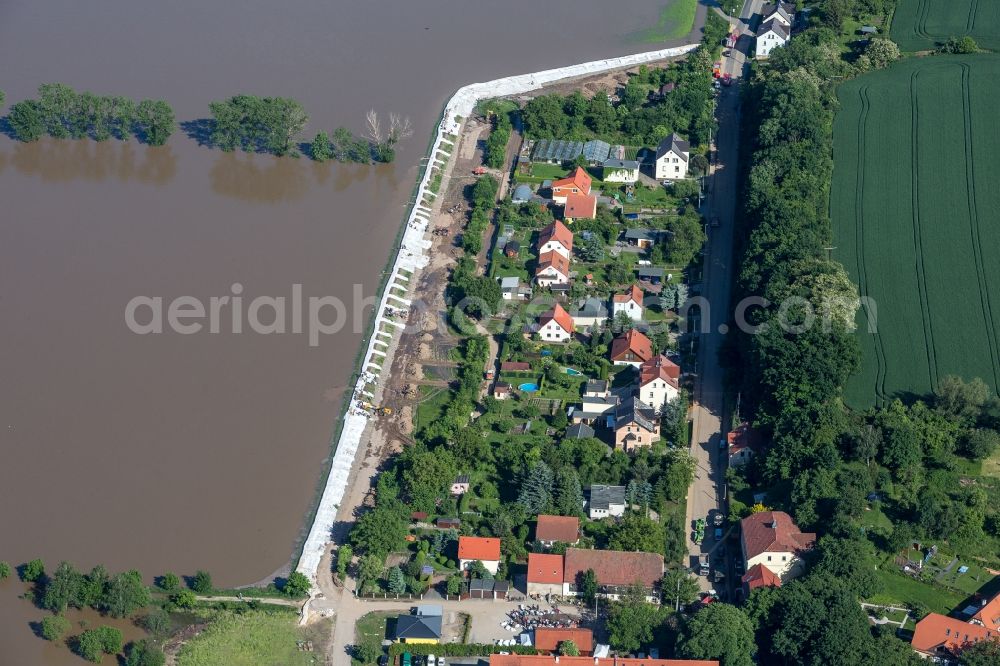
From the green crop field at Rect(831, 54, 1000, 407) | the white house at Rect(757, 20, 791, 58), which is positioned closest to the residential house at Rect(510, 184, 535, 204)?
the green crop field at Rect(831, 54, 1000, 407)

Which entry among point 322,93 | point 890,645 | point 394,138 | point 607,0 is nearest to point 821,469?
point 890,645


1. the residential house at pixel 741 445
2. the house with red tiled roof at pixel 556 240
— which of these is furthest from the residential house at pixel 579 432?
the house with red tiled roof at pixel 556 240

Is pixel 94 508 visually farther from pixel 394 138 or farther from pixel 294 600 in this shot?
pixel 394 138

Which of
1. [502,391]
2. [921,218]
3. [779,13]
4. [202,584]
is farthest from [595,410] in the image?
[779,13]

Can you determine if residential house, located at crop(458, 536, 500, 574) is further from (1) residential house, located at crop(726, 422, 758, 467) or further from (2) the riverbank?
(1) residential house, located at crop(726, 422, 758, 467)

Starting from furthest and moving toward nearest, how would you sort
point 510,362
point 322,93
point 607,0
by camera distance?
point 607,0
point 322,93
point 510,362

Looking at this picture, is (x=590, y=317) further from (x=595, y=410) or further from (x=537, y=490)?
(x=537, y=490)
